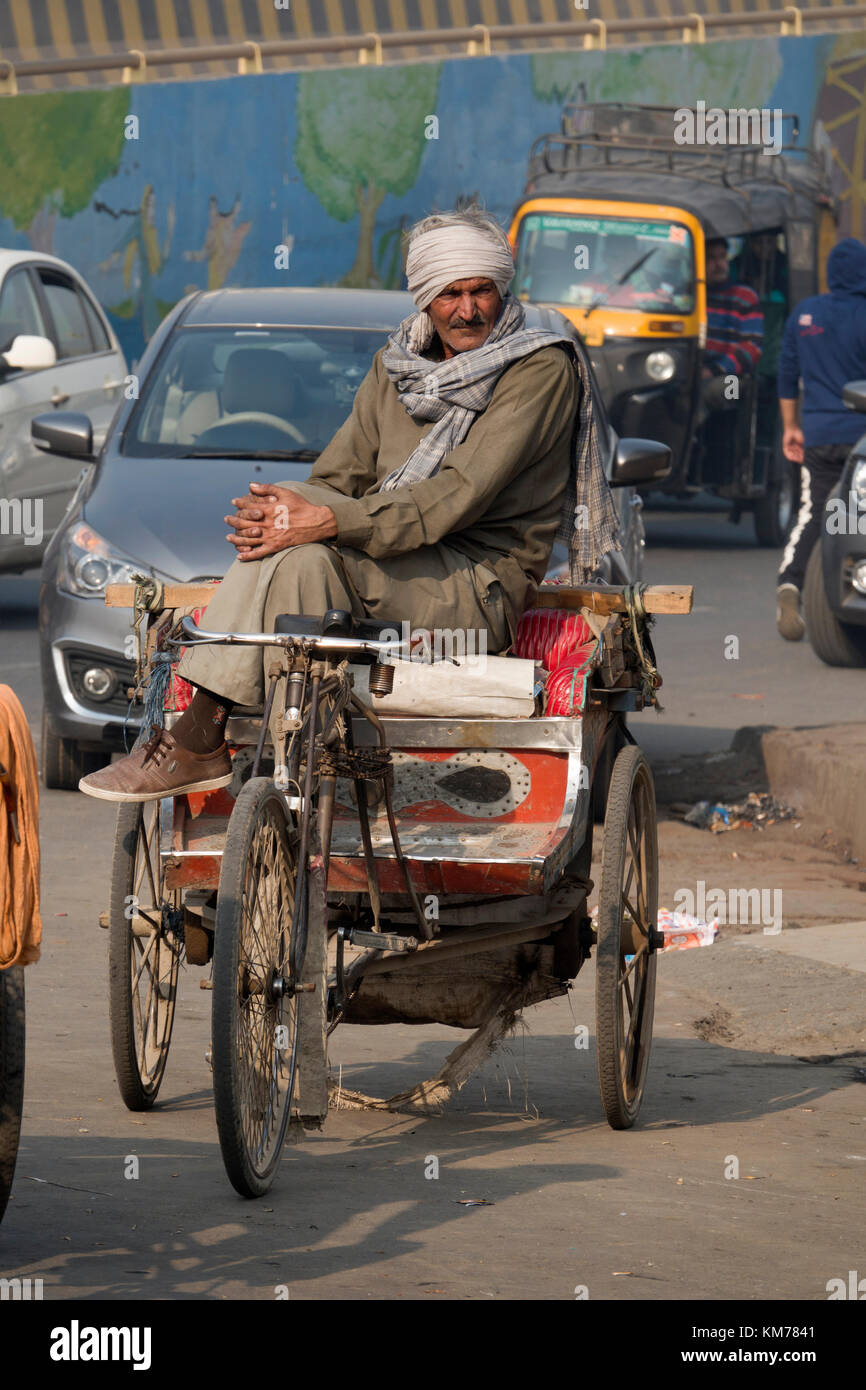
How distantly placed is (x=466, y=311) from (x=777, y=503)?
1494 centimetres

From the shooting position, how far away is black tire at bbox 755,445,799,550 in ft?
66.1

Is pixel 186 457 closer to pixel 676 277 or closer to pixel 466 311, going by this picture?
pixel 466 311

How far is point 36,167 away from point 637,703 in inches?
758

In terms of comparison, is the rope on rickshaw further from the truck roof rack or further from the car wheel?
the truck roof rack

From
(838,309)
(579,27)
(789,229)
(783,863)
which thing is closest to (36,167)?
(579,27)

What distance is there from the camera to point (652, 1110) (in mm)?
5844

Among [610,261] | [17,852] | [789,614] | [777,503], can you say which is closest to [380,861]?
[17,852]

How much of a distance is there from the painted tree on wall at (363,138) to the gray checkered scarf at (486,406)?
61.1 ft

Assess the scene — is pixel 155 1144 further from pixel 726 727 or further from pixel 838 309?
pixel 838 309

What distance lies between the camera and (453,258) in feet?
18.3

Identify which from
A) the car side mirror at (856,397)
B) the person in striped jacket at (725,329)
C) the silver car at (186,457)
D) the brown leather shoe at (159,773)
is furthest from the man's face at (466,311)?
the person in striped jacket at (725,329)

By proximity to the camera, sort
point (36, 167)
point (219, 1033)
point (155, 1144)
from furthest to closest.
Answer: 1. point (36, 167)
2. point (155, 1144)
3. point (219, 1033)

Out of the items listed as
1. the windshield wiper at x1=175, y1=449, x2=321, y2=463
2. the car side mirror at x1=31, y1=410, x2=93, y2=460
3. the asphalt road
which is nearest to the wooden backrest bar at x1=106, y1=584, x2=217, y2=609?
the asphalt road

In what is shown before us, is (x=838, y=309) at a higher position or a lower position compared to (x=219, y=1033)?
lower
